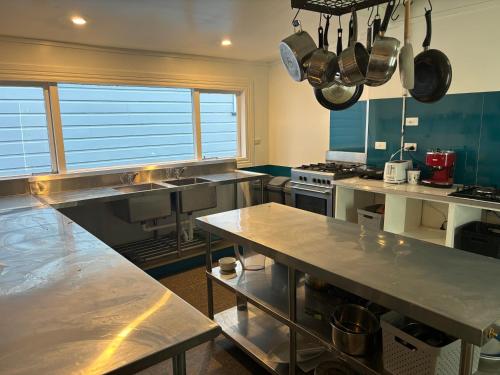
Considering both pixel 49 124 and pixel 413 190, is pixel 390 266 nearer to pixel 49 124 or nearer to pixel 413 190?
pixel 413 190

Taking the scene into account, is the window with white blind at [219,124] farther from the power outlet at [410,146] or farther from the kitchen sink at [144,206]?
the power outlet at [410,146]

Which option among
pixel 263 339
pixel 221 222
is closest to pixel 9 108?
pixel 221 222

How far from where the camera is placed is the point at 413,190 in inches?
113

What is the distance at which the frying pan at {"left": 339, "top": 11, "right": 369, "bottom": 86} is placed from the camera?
1718 millimetres

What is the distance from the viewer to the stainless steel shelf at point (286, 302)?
1468 mm

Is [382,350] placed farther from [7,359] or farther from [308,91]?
[308,91]

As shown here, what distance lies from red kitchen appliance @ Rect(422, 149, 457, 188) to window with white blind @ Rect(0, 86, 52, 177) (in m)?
3.46

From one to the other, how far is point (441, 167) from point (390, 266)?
1903 millimetres

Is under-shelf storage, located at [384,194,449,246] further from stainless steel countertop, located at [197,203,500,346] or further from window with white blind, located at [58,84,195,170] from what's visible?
window with white blind, located at [58,84,195,170]

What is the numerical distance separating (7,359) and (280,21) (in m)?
2.77

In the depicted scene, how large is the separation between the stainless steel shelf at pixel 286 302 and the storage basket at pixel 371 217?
127 centimetres

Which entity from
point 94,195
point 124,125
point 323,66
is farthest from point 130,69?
point 323,66

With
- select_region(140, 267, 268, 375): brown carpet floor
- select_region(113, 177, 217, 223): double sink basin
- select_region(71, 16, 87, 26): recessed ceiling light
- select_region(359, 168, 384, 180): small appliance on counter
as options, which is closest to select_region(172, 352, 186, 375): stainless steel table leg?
select_region(140, 267, 268, 375): brown carpet floor

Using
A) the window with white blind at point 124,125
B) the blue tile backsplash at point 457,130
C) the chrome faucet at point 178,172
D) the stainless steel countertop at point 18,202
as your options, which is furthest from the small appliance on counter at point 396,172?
the stainless steel countertop at point 18,202
